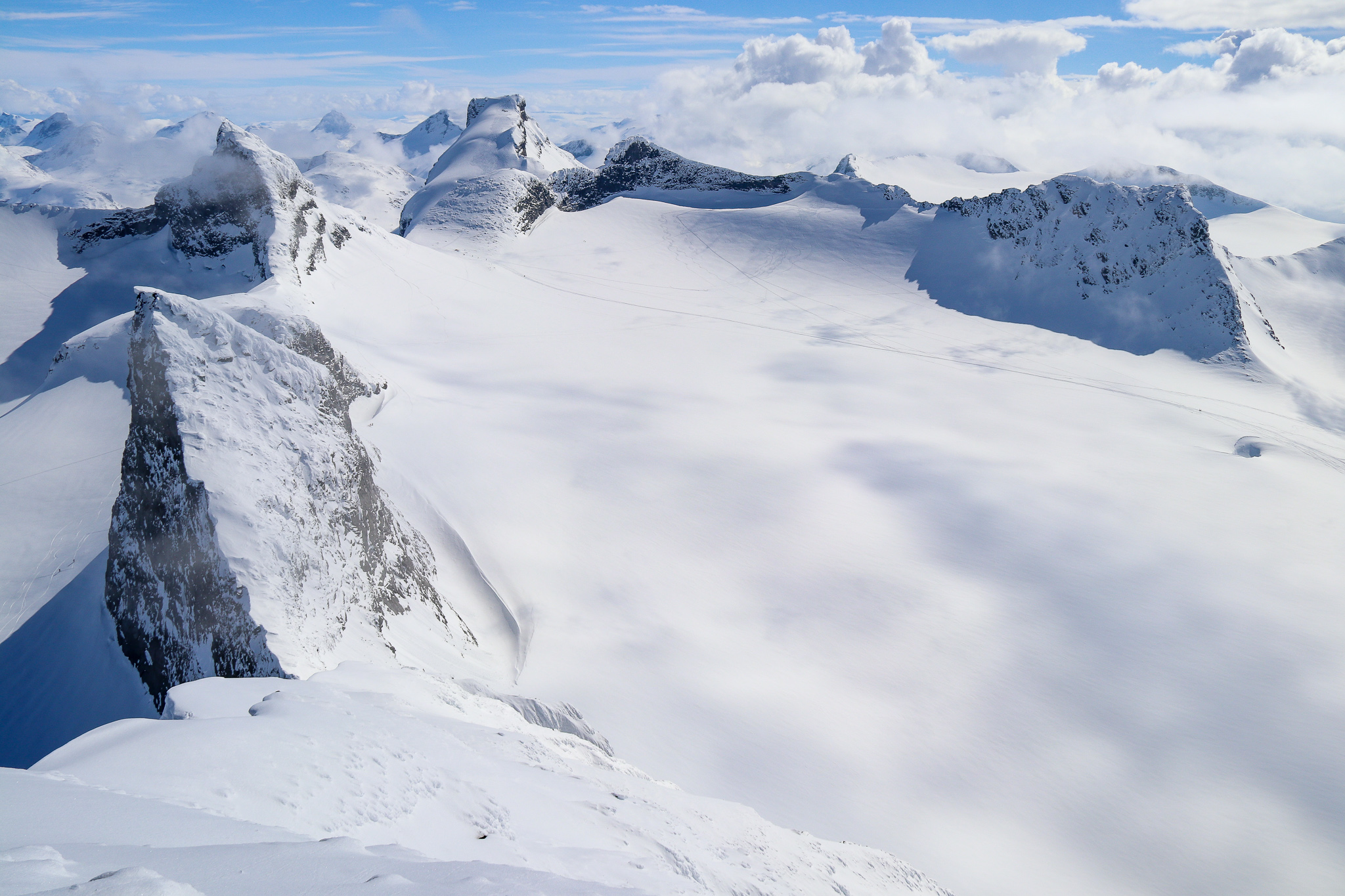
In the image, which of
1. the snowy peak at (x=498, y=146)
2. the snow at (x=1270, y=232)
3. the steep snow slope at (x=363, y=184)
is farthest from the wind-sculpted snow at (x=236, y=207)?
the snow at (x=1270, y=232)

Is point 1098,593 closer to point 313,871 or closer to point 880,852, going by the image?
point 880,852

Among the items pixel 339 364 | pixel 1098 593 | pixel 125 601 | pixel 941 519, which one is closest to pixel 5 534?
pixel 125 601

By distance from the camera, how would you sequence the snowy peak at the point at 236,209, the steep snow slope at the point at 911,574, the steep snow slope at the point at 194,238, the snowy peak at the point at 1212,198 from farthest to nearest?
the snowy peak at the point at 1212,198 < the snowy peak at the point at 236,209 < the steep snow slope at the point at 194,238 < the steep snow slope at the point at 911,574

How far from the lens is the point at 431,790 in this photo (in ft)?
24.9

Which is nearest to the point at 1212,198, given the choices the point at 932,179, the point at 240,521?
the point at 932,179

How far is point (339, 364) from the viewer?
23500 millimetres

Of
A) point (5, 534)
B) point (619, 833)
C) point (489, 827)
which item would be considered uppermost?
point (489, 827)

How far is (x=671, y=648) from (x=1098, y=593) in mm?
15294

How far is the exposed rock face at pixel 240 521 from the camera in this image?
11336 millimetres

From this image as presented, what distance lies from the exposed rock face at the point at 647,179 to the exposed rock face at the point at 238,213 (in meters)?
36.8

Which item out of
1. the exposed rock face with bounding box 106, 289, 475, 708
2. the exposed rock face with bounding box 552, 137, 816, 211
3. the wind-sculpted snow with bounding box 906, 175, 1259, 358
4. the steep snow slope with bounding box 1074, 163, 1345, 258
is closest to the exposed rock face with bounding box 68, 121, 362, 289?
the exposed rock face with bounding box 106, 289, 475, 708

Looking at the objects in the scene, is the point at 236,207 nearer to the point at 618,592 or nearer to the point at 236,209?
the point at 236,209

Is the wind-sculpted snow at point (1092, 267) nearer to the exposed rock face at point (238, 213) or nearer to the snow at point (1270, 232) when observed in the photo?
the exposed rock face at point (238, 213)

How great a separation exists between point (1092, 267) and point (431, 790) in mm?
64070
